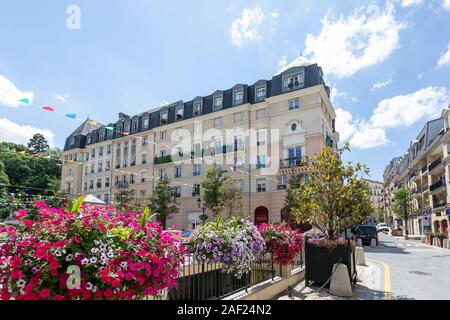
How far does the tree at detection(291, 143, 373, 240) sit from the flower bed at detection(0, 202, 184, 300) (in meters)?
5.55

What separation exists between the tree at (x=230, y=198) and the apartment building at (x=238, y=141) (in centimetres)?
315

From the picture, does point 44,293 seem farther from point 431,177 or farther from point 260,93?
point 431,177

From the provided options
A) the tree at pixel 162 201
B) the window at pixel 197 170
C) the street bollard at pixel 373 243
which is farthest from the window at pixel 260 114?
the street bollard at pixel 373 243

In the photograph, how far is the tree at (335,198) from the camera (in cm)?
775

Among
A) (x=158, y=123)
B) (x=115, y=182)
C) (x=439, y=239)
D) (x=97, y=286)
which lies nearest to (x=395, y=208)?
(x=439, y=239)

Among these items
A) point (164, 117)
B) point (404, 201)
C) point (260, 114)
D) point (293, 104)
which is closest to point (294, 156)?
point (293, 104)

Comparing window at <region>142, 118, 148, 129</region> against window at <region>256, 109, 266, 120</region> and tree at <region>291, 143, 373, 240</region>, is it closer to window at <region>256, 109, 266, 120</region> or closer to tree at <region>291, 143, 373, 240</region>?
window at <region>256, 109, 266, 120</region>

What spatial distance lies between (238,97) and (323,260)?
27377mm

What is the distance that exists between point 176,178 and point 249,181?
9782 mm

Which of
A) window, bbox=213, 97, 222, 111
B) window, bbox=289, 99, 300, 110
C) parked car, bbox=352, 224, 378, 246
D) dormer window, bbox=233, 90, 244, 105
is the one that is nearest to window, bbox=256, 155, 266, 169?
window, bbox=289, 99, 300, 110

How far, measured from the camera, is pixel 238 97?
3319 cm

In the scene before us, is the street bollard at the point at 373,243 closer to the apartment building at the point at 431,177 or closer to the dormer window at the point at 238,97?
the apartment building at the point at 431,177

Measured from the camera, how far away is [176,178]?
36.0 meters

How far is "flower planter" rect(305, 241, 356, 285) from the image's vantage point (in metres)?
7.36
